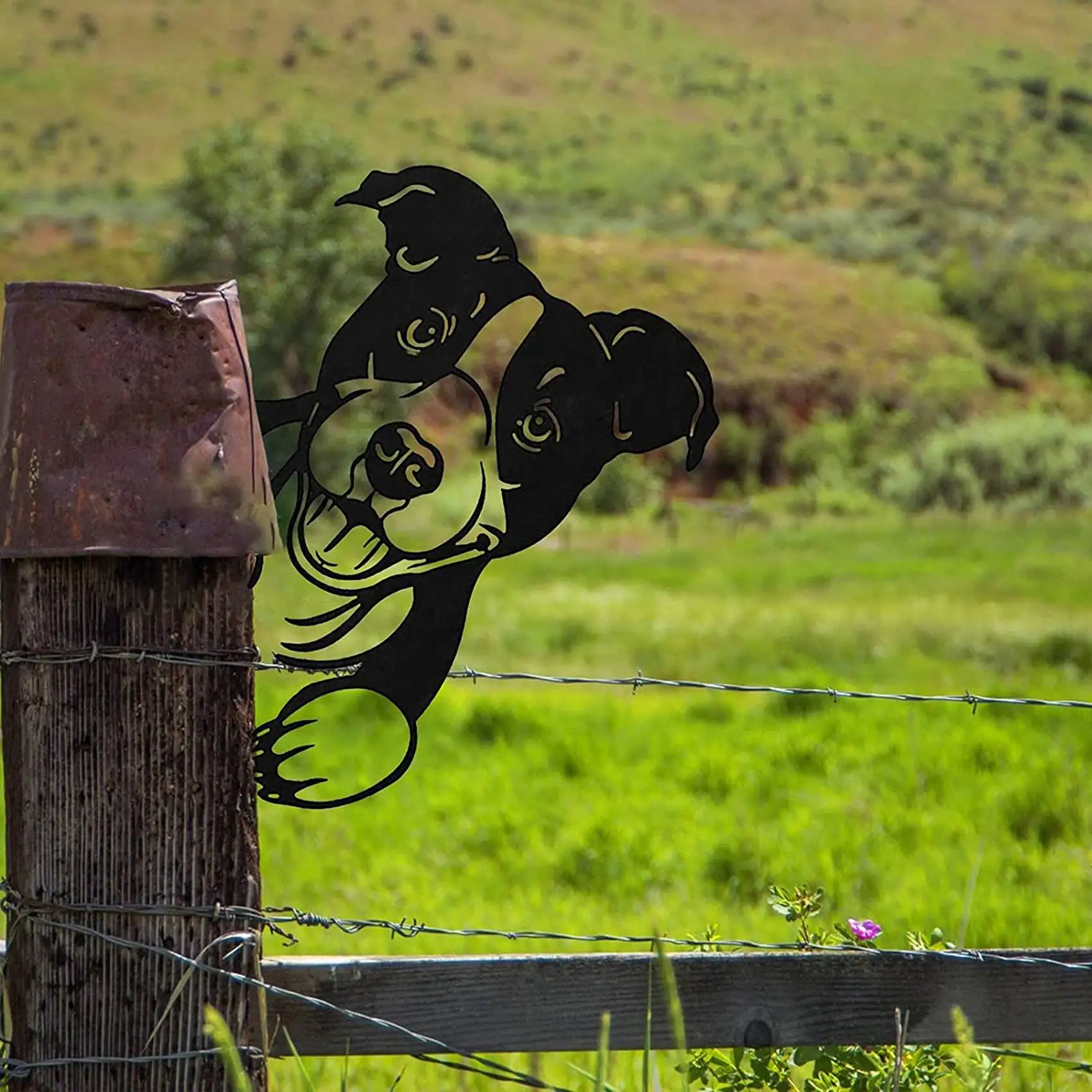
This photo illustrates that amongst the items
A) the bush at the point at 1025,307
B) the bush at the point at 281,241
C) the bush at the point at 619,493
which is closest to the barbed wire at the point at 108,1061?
the bush at the point at 281,241

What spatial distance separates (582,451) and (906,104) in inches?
2979

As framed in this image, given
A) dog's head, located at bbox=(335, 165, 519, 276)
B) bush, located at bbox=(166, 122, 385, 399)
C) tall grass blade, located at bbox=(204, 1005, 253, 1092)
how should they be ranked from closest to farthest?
tall grass blade, located at bbox=(204, 1005, 253, 1092) < dog's head, located at bbox=(335, 165, 519, 276) < bush, located at bbox=(166, 122, 385, 399)

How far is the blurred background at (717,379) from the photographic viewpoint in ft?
21.7

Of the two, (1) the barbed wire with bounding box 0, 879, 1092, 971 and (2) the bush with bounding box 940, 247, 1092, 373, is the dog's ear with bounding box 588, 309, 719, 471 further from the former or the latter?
(2) the bush with bounding box 940, 247, 1092, 373

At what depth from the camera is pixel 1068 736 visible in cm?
838

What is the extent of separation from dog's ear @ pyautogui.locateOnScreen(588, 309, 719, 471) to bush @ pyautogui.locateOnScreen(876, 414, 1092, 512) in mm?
25943

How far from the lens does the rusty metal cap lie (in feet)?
6.92

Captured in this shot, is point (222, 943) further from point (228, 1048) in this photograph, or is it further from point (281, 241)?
point (281, 241)

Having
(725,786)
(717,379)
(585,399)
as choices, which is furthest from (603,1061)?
(717,379)

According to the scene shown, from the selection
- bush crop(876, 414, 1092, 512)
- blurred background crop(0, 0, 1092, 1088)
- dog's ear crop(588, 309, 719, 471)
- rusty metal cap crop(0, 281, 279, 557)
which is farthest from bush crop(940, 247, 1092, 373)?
rusty metal cap crop(0, 281, 279, 557)

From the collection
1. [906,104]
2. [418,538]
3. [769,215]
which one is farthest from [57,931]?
[906,104]

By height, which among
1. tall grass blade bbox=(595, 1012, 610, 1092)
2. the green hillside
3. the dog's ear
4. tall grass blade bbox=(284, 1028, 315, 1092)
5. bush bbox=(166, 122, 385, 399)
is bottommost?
tall grass blade bbox=(284, 1028, 315, 1092)

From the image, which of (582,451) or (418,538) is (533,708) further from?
(418,538)

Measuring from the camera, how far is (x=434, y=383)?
2.28m
